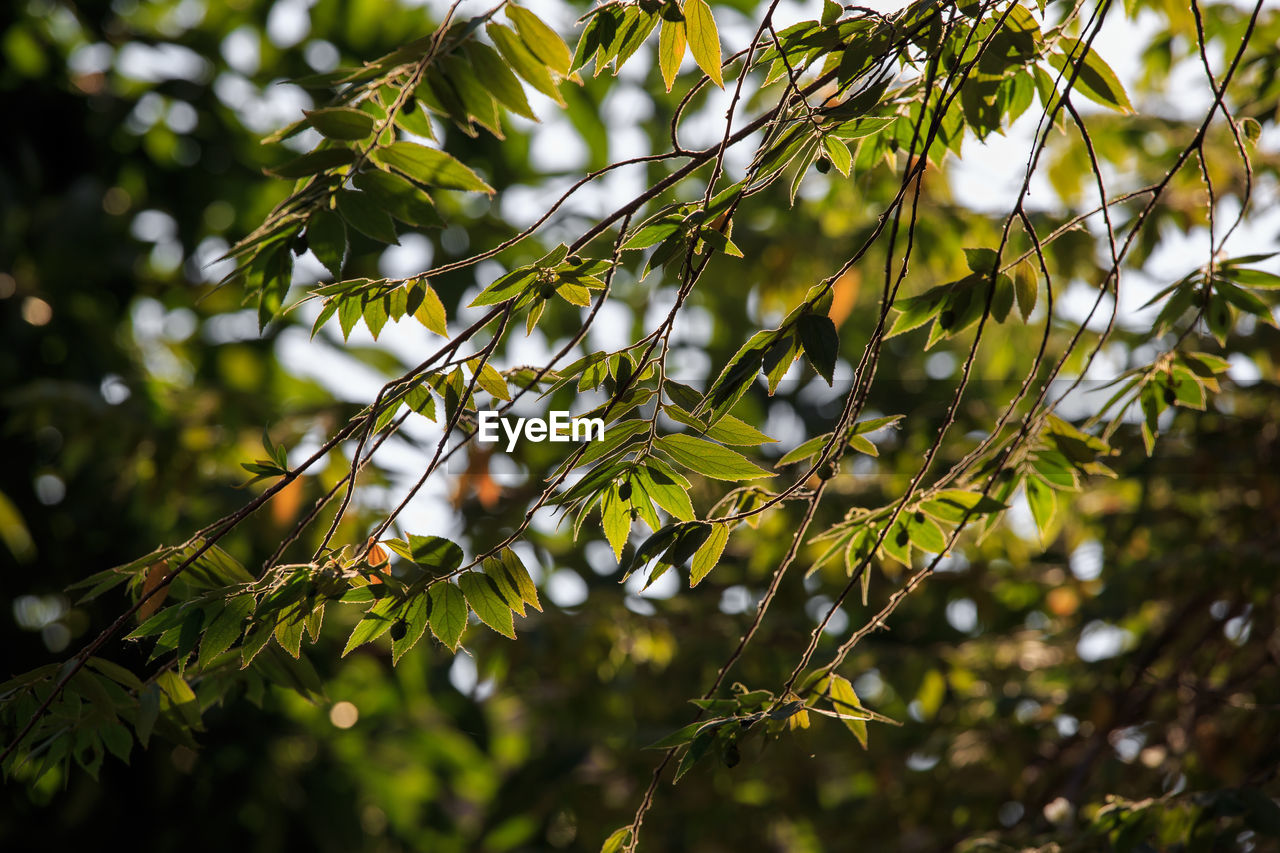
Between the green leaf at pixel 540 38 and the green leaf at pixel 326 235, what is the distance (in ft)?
0.75

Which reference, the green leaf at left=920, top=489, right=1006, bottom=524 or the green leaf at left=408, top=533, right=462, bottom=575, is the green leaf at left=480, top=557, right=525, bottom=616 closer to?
the green leaf at left=408, top=533, right=462, bottom=575

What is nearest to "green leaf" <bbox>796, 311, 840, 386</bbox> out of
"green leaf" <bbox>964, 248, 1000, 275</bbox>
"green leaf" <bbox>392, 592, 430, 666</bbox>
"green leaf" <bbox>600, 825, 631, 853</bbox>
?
"green leaf" <bbox>964, 248, 1000, 275</bbox>

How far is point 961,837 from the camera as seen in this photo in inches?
81.5

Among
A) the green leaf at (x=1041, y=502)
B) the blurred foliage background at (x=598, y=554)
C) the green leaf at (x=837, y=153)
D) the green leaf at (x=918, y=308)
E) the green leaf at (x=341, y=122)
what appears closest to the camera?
the green leaf at (x=341, y=122)

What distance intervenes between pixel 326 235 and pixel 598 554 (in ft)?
8.26

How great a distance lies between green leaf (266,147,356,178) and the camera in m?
0.80

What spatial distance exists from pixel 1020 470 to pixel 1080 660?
4.28ft

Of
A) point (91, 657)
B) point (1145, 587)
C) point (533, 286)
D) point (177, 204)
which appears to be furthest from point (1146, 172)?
point (177, 204)

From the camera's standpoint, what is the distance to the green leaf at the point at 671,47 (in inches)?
34.1

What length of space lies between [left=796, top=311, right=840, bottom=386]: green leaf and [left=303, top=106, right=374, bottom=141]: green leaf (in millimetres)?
→ 403

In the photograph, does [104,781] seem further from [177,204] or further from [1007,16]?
[1007,16]

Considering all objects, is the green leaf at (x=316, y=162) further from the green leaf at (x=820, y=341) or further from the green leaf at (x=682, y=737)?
the green leaf at (x=682, y=737)

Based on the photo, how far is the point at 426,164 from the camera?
Result: 0.86m

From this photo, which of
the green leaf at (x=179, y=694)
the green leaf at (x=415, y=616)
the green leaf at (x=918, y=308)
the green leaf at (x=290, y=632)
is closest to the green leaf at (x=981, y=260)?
the green leaf at (x=918, y=308)
